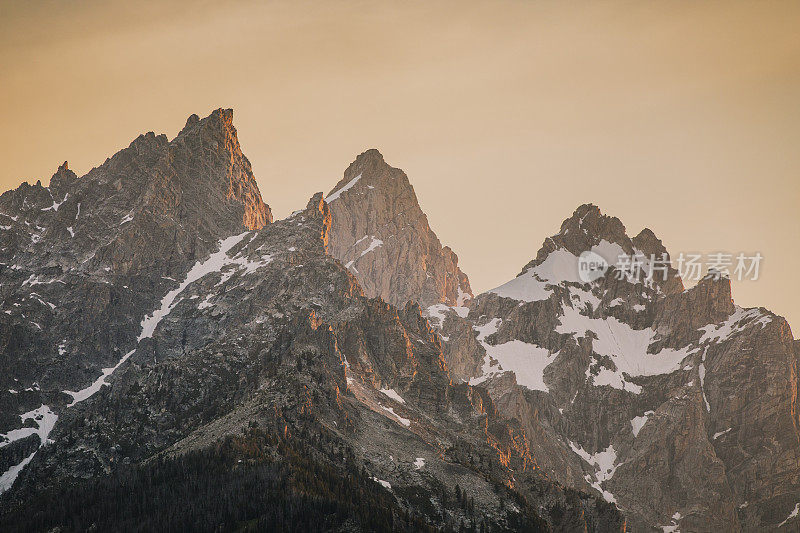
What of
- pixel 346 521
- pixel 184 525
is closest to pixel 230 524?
pixel 184 525

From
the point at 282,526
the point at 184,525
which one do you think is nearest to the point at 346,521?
the point at 282,526

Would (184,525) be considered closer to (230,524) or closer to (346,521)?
(230,524)

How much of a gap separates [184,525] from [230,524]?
826cm

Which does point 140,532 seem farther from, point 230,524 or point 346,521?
point 346,521

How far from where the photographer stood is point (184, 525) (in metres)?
198

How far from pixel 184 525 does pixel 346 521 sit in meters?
28.4

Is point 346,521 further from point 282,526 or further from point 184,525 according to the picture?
point 184,525

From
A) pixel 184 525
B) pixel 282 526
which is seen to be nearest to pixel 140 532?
pixel 184 525

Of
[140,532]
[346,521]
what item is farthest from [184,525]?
[346,521]

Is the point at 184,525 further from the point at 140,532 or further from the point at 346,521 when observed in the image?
the point at 346,521

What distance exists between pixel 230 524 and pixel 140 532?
1575cm

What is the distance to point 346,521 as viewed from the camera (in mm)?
198500

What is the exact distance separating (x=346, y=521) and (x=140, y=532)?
3595cm

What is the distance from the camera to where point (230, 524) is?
197 metres
